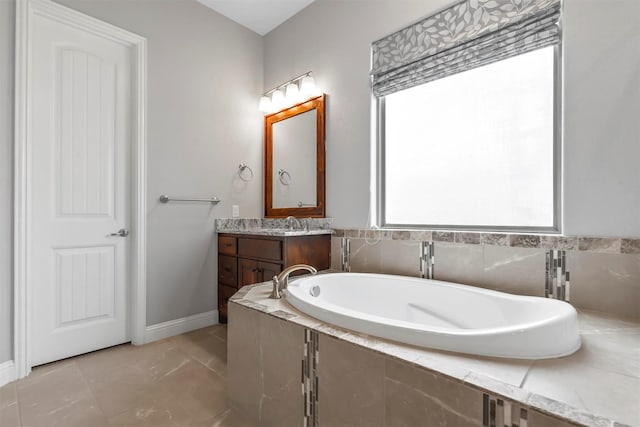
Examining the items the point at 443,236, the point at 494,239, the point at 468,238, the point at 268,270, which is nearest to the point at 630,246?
the point at 494,239

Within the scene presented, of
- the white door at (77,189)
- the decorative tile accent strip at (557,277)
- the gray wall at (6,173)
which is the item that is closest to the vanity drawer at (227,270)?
the white door at (77,189)

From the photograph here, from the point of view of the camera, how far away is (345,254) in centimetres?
223

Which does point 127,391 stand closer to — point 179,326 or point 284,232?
point 179,326

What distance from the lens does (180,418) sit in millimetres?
1316

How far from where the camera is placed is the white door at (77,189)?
1.79 meters

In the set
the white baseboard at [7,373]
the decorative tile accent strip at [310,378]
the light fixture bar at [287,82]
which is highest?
the light fixture bar at [287,82]

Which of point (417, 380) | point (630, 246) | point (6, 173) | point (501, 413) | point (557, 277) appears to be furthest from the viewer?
point (6, 173)

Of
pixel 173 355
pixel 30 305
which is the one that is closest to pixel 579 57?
pixel 173 355

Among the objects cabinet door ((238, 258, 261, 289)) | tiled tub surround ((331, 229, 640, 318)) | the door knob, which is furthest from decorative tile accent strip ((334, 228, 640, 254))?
the door knob

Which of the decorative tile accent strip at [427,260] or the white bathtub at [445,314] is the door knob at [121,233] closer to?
the white bathtub at [445,314]

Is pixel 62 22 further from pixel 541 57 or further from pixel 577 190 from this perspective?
pixel 577 190

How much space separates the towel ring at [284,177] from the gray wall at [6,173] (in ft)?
5.77

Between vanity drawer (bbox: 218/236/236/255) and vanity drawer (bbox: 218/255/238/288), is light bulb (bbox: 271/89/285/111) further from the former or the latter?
vanity drawer (bbox: 218/255/238/288)

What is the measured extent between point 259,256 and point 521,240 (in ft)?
5.39
